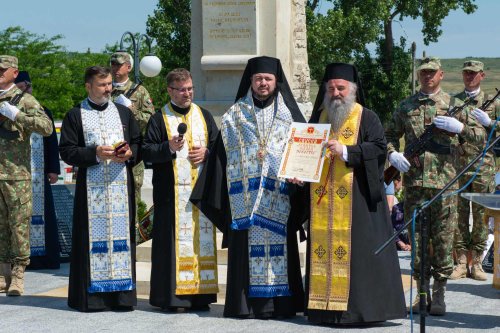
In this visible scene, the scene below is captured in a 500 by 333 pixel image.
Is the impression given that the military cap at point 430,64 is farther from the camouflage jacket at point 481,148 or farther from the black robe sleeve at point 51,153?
the black robe sleeve at point 51,153

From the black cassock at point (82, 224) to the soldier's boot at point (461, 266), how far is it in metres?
3.86

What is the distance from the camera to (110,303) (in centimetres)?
1016

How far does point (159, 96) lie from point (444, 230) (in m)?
38.7

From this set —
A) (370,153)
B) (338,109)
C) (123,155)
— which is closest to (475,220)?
(370,153)

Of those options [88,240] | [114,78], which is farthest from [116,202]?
[114,78]

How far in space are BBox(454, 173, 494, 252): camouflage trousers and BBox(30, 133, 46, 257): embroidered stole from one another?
489 centimetres

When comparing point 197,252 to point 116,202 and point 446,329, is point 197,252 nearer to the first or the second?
point 116,202

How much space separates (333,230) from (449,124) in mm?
1327

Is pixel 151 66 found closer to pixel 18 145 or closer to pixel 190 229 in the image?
pixel 18 145

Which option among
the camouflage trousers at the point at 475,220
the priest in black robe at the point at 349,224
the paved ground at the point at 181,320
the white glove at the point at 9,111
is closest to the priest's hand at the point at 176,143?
the priest in black robe at the point at 349,224

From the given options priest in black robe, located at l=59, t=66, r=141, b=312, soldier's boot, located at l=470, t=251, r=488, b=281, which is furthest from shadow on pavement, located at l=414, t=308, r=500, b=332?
priest in black robe, located at l=59, t=66, r=141, b=312

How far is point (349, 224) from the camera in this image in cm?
930

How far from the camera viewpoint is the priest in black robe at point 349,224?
9.20 m

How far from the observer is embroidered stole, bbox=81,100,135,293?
10.1 metres
